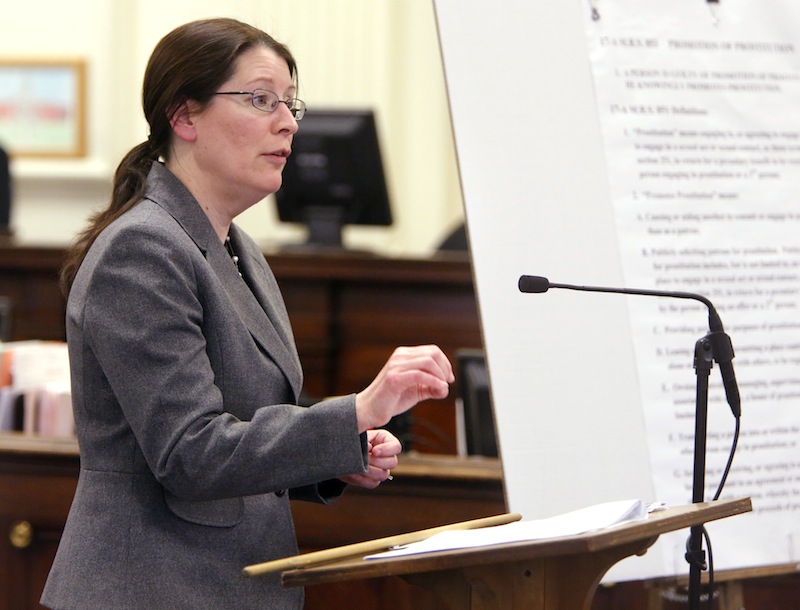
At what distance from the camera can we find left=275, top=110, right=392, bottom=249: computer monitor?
5113 millimetres

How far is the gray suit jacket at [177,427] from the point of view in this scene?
4.75 feet

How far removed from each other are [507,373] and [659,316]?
33 cm

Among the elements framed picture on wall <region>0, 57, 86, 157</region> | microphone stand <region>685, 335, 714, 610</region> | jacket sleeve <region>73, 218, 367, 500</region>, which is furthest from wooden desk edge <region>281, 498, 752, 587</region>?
framed picture on wall <region>0, 57, 86, 157</region>

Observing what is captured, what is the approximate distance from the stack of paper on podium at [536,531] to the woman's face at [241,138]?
576mm

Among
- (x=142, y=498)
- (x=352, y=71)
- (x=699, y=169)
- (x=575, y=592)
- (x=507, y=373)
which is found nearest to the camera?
(x=575, y=592)

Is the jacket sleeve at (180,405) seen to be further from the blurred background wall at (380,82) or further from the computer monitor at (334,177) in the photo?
the blurred background wall at (380,82)

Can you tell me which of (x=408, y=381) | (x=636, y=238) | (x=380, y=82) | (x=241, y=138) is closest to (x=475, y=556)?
(x=408, y=381)

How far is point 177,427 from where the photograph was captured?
1.44 meters

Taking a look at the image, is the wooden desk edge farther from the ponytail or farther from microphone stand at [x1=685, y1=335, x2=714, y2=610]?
the ponytail

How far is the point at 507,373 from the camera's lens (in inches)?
81.3

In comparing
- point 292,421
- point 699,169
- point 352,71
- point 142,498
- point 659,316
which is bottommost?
point 142,498

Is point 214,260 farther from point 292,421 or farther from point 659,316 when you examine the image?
point 659,316

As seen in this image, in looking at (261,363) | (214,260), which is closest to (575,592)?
(261,363)

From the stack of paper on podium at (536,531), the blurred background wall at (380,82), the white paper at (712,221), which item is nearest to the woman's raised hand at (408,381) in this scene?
the stack of paper on podium at (536,531)
